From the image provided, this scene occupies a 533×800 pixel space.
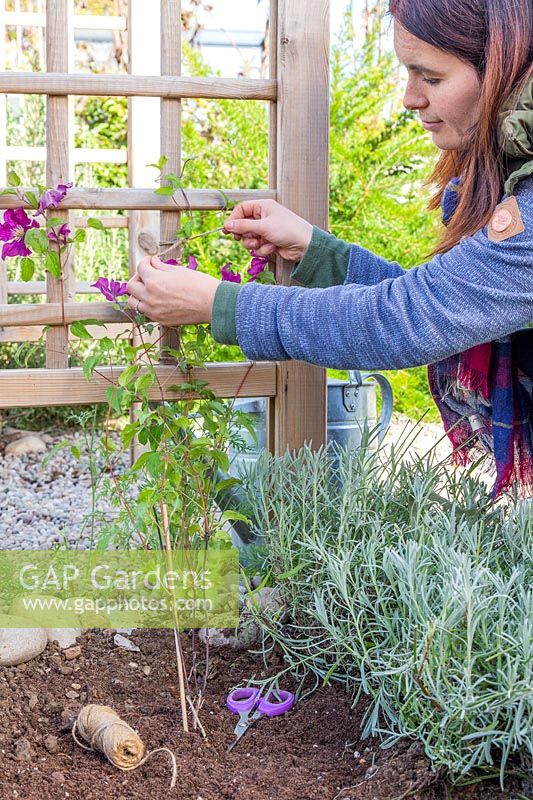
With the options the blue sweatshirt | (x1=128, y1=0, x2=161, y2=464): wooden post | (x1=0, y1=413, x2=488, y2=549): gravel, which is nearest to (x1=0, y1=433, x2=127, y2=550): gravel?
(x1=0, y1=413, x2=488, y2=549): gravel

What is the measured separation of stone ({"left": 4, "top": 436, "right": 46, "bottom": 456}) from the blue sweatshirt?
9.20 ft

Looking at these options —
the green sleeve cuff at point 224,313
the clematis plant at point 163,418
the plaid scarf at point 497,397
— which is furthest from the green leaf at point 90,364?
the plaid scarf at point 497,397

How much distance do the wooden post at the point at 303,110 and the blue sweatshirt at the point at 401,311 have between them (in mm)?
443

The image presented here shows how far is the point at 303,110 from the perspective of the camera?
Answer: 2.00 m

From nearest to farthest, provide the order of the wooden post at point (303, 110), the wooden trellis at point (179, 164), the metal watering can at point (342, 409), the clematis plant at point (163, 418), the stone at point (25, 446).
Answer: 1. the clematis plant at point (163, 418)
2. the wooden trellis at point (179, 164)
3. the wooden post at point (303, 110)
4. the metal watering can at point (342, 409)
5. the stone at point (25, 446)

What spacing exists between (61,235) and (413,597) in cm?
107

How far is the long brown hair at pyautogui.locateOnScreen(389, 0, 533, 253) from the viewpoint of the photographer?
1.48 m

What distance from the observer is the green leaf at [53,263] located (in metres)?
1.80

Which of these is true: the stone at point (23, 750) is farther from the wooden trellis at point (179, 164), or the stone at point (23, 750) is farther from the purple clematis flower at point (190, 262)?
the purple clematis flower at point (190, 262)

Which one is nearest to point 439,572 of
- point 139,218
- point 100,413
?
point 139,218

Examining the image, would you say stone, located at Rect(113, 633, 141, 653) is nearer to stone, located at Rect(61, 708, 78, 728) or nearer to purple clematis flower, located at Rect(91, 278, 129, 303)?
stone, located at Rect(61, 708, 78, 728)

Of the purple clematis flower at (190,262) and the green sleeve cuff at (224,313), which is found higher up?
the purple clematis flower at (190,262)

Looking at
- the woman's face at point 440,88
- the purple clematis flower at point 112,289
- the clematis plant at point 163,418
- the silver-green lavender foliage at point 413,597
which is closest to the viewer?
the silver-green lavender foliage at point 413,597

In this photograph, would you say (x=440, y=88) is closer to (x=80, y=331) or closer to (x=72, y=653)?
(x=80, y=331)
